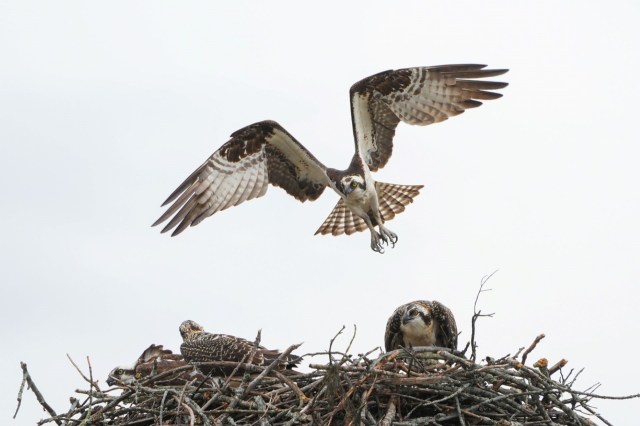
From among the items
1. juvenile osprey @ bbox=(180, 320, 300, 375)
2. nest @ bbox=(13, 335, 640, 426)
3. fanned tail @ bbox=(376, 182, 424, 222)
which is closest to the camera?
nest @ bbox=(13, 335, 640, 426)

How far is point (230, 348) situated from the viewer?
956cm

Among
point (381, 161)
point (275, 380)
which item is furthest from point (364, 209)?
point (275, 380)

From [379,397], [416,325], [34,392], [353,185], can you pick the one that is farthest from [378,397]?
[353,185]

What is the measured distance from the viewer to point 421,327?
938 cm

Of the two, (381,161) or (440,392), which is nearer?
(440,392)

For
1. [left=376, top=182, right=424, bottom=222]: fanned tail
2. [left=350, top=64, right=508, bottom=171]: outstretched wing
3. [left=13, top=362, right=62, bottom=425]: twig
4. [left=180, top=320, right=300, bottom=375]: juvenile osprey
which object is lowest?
[left=13, top=362, right=62, bottom=425]: twig

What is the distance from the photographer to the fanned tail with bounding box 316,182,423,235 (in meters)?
13.3

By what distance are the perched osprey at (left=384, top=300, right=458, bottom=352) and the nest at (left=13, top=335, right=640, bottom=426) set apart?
1.02 meters

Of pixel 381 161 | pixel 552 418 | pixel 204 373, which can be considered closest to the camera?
pixel 552 418

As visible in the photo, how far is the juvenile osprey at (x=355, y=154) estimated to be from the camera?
12.2 meters

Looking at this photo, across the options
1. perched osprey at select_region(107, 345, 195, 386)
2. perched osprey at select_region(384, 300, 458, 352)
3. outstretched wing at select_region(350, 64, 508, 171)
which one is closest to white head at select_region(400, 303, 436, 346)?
perched osprey at select_region(384, 300, 458, 352)

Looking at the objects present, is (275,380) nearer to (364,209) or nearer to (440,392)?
(440,392)

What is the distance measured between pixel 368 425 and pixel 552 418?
1394 mm

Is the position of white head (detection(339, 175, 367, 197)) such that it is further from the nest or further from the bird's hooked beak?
the nest
